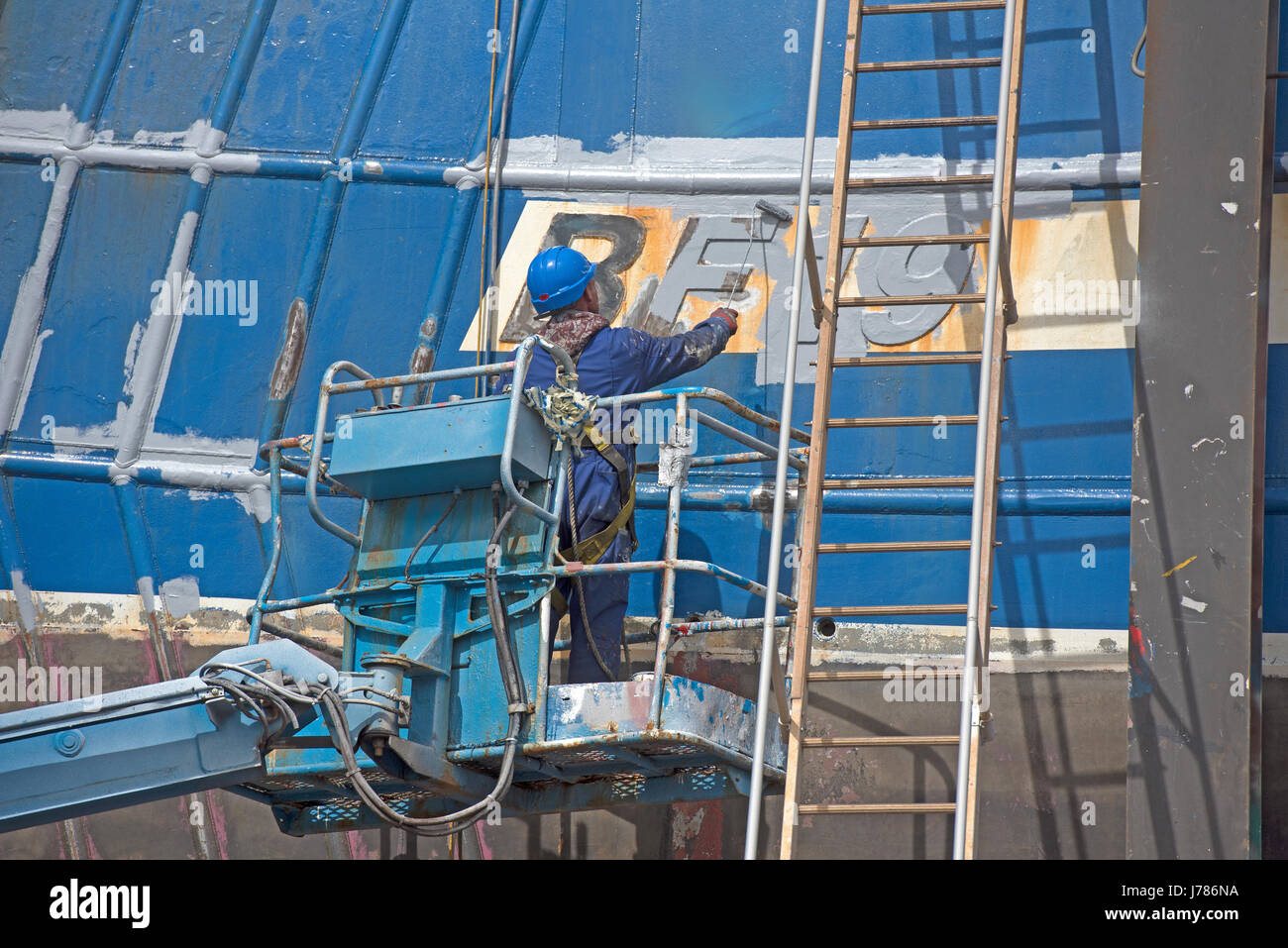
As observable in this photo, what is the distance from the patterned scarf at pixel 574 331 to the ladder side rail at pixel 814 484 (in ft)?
3.28

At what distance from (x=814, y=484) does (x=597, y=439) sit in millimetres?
885

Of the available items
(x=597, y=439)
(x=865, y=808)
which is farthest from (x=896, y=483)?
(x=865, y=808)

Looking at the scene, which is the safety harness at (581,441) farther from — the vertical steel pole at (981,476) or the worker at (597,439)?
the vertical steel pole at (981,476)

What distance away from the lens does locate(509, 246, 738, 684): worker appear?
6.45 m

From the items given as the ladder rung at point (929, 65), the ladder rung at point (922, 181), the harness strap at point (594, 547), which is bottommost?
the harness strap at point (594, 547)

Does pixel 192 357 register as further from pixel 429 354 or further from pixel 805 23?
pixel 805 23

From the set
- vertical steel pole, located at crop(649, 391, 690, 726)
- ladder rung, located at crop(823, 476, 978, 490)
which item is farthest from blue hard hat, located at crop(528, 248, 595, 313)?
ladder rung, located at crop(823, 476, 978, 490)

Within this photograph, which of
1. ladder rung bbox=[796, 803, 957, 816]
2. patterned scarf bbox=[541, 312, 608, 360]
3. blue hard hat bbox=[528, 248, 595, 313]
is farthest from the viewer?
blue hard hat bbox=[528, 248, 595, 313]

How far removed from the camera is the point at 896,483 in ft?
22.9

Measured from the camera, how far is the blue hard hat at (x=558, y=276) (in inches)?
271

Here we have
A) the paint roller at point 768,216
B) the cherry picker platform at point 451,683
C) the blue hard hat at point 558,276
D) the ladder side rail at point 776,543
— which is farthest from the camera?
the paint roller at point 768,216

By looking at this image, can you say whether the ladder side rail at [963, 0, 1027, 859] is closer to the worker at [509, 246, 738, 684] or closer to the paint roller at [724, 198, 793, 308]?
the worker at [509, 246, 738, 684]

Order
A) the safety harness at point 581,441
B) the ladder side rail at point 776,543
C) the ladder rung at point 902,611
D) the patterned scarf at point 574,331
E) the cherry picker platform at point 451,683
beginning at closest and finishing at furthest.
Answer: the cherry picker platform at point 451,683 → the ladder side rail at point 776,543 → the ladder rung at point 902,611 → the safety harness at point 581,441 → the patterned scarf at point 574,331

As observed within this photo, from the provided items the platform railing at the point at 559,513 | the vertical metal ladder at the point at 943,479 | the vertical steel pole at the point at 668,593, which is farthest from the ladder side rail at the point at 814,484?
the vertical steel pole at the point at 668,593
